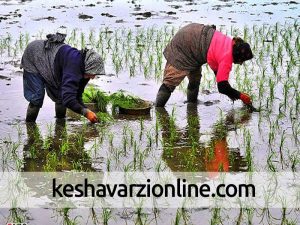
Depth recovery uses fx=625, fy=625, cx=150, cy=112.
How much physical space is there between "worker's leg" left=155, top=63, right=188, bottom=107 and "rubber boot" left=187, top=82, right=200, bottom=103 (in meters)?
0.27

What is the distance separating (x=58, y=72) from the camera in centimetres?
592

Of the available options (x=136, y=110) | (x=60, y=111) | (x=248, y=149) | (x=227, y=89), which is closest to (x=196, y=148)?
(x=248, y=149)

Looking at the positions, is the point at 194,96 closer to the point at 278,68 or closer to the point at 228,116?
the point at 228,116

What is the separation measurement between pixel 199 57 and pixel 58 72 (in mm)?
1722

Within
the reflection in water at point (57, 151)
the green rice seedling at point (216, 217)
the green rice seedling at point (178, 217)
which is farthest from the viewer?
the reflection in water at point (57, 151)

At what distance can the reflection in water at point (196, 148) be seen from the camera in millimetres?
5105

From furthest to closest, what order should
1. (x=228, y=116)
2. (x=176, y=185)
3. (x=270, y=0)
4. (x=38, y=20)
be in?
(x=270, y=0) → (x=38, y=20) → (x=228, y=116) → (x=176, y=185)

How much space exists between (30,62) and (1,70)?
2799 mm

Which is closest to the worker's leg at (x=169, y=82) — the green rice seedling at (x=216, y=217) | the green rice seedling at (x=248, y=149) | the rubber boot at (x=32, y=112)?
the green rice seedling at (x=248, y=149)

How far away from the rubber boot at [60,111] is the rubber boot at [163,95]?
111cm

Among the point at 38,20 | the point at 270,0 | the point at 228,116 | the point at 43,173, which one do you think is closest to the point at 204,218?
the point at 43,173

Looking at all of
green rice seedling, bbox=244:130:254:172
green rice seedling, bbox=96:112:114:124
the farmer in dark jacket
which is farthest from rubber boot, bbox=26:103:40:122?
green rice seedling, bbox=244:130:254:172

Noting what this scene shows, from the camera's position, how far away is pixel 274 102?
23.4 ft

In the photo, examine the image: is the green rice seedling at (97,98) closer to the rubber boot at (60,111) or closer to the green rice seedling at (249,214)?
the rubber boot at (60,111)
